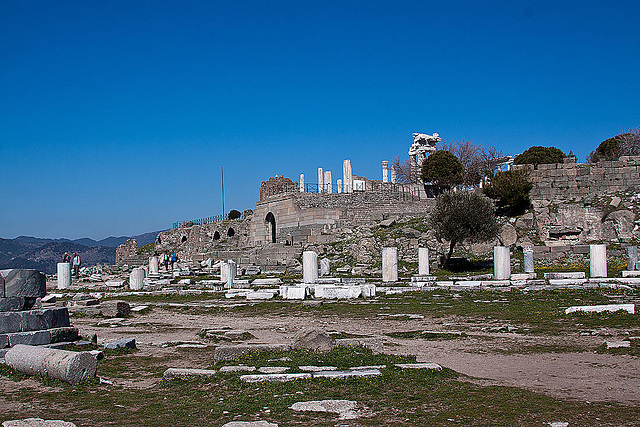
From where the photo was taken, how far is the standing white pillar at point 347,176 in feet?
148

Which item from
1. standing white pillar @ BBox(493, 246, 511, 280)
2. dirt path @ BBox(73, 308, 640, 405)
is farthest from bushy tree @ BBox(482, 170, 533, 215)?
dirt path @ BBox(73, 308, 640, 405)

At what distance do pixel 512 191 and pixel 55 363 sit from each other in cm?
2984

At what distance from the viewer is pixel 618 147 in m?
51.5

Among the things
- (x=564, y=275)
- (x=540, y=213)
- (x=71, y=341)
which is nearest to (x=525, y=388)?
(x=71, y=341)

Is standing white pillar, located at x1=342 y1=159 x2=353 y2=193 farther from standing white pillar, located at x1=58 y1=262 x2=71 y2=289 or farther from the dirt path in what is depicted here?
the dirt path

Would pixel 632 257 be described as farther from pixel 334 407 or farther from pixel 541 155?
pixel 541 155

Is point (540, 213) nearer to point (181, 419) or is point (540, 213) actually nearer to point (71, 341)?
point (71, 341)

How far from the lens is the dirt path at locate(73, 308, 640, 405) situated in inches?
303

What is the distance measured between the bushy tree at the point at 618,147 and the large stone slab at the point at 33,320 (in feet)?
154

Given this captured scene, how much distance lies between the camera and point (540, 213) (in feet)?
110

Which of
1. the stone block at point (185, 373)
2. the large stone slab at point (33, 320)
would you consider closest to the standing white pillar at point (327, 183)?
the large stone slab at point (33, 320)

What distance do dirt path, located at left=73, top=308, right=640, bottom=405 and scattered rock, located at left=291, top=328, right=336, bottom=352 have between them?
1.13 m

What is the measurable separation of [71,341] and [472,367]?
7.63 metres

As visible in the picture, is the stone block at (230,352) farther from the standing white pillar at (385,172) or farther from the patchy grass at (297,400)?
the standing white pillar at (385,172)
